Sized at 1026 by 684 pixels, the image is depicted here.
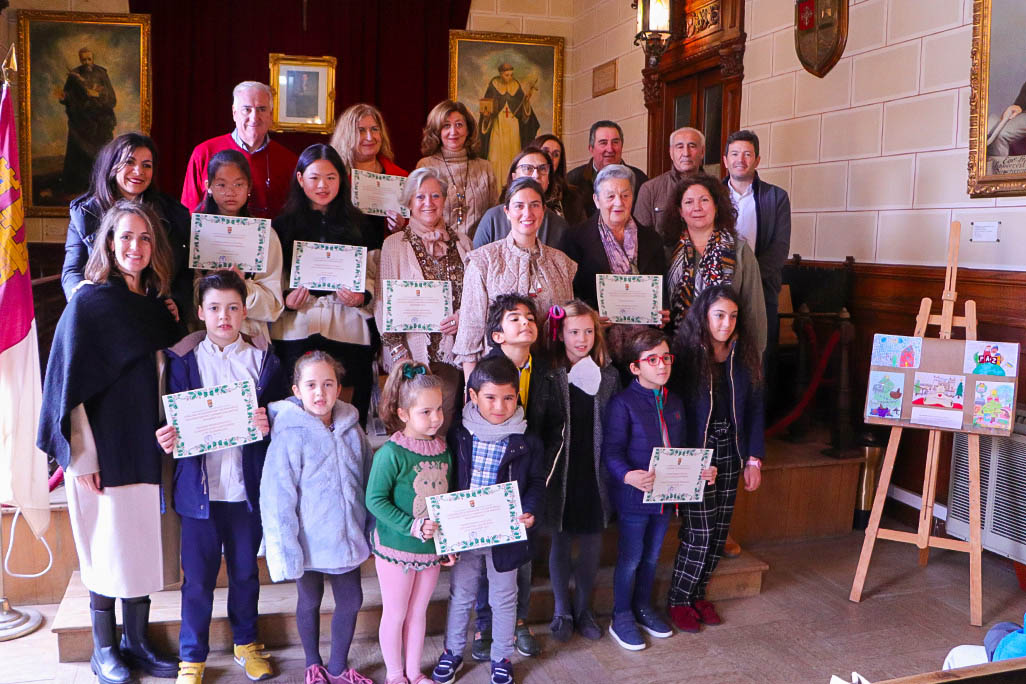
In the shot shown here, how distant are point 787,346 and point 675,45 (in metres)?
2.82

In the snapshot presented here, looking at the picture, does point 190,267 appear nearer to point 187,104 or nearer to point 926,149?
point 926,149

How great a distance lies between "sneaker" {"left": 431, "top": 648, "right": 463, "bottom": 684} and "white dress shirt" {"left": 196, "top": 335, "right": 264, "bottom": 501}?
2.77ft

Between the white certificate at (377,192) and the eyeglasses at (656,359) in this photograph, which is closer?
the eyeglasses at (656,359)

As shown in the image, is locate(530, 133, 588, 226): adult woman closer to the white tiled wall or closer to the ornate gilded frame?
the white tiled wall

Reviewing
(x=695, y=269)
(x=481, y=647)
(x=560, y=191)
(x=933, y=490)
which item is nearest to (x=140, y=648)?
(x=481, y=647)

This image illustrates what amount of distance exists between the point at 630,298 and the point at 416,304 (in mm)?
808

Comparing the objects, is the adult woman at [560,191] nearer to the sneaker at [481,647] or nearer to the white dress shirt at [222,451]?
the white dress shirt at [222,451]

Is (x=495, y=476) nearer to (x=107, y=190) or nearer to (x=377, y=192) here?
(x=377, y=192)

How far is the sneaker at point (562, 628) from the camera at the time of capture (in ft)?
10.3

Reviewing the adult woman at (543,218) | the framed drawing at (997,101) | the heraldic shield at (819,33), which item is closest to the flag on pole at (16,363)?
the adult woman at (543,218)

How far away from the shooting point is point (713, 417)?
10.6ft

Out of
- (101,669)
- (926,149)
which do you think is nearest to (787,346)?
(926,149)

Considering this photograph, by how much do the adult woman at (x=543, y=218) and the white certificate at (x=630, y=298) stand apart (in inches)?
14.0

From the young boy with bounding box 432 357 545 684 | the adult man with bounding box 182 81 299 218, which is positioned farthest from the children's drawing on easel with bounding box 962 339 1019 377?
the adult man with bounding box 182 81 299 218
